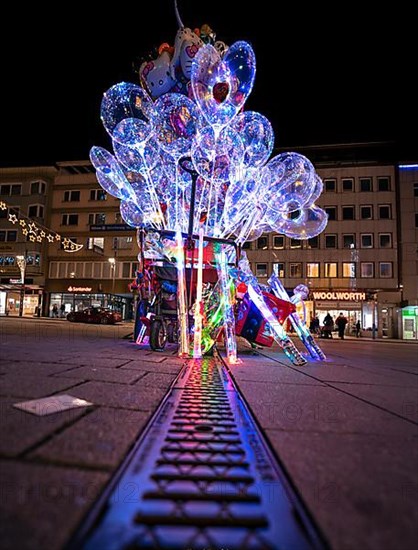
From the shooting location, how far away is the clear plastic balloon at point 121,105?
8.25 meters

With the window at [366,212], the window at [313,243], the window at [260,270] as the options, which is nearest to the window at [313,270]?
the window at [313,243]

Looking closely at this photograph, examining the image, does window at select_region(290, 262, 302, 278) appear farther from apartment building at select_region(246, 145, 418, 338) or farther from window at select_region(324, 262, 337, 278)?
window at select_region(324, 262, 337, 278)

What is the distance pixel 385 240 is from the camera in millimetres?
36969

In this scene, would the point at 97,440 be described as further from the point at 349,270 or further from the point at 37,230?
the point at 349,270

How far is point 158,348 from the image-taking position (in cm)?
948

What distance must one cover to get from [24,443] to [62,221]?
46178mm

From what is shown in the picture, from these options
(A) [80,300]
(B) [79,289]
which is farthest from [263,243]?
(A) [80,300]

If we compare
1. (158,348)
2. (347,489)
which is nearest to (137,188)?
(158,348)

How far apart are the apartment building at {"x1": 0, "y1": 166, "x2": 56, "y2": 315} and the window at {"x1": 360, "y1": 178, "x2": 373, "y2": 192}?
35.0m

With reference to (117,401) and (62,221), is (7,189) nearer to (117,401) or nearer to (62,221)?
(62,221)

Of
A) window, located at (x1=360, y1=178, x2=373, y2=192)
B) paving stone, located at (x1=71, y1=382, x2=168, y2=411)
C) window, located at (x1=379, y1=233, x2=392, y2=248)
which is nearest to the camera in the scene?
paving stone, located at (x1=71, y1=382, x2=168, y2=411)

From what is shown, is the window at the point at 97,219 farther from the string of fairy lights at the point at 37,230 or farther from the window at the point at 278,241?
the window at the point at 278,241

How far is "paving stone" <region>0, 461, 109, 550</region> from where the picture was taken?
155cm

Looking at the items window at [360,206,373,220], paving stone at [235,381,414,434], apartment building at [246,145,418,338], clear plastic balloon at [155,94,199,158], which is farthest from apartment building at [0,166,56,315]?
paving stone at [235,381,414,434]
